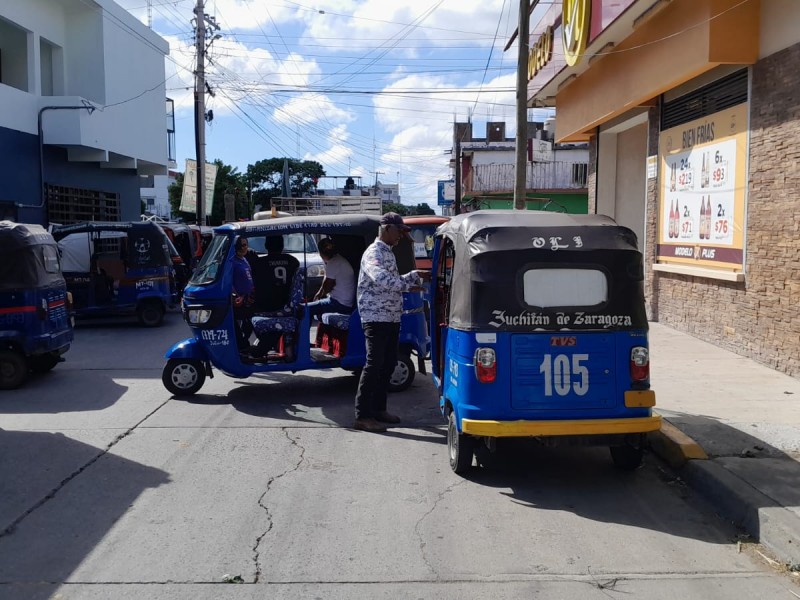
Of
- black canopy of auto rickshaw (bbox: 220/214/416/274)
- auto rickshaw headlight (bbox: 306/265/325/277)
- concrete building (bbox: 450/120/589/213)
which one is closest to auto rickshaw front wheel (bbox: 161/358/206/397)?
black canopy of auto rickshaw (bbox: 220/214/416/274)

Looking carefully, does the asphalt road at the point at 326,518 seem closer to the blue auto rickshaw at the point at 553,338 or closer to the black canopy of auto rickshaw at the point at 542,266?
the blue auto rickshaw at the point at 553,338

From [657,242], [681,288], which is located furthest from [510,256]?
[657,242]

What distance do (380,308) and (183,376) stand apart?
Result: 2.99 meters

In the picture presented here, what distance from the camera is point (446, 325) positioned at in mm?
6590

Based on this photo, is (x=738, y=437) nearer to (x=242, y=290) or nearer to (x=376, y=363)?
(x=376, y=363)

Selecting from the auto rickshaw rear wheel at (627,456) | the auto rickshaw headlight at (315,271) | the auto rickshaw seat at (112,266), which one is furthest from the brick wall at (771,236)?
the auto rickshaw seat at (112,266)

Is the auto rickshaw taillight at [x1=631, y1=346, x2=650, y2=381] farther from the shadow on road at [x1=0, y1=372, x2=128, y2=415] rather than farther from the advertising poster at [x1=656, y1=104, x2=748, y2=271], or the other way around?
the shadow on road at [x1=0, y1=372, x2=128, y2=415]

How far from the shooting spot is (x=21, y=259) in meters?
9.49

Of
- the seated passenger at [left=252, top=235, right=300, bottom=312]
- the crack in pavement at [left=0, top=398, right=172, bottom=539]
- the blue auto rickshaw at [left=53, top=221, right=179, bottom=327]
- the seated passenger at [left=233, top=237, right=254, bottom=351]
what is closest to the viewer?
the crack in pavement at [left=0, top=398, right=172, bottom=539]

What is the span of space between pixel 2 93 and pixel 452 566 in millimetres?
19225

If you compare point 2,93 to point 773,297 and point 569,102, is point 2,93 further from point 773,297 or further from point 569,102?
point 773,297

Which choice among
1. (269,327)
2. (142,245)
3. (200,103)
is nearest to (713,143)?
(269,327)

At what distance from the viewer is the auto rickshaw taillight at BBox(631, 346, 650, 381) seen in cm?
571

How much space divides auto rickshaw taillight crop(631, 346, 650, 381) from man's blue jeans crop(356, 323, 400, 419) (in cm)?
244
